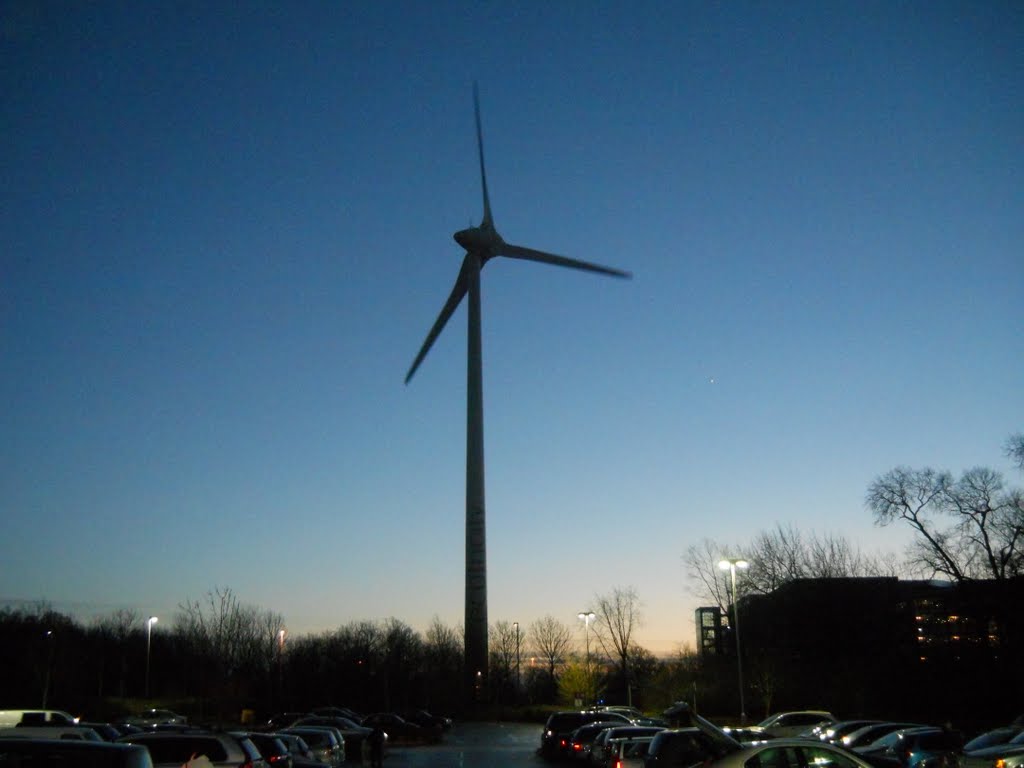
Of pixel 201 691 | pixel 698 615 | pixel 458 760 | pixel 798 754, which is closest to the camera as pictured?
pixel 798 754

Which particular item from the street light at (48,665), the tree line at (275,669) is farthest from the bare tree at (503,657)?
the street light at (48,665)

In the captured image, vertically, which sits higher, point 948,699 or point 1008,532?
point 1008,532

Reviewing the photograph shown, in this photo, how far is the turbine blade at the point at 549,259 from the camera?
197ft

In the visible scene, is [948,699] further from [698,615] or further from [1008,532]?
[698,615]

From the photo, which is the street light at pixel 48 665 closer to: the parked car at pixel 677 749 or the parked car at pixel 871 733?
the parked car at pixel 871 733

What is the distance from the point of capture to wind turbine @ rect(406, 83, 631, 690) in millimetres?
60188

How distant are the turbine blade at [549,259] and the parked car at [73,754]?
53319mm

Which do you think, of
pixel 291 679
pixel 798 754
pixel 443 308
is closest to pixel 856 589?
pixel 443 308

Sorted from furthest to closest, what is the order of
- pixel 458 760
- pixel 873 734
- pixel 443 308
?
pixel 443 308 < pixel 458 760 < pixel 873 734

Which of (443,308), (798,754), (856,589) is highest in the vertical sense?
(443,308)

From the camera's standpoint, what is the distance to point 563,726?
120 ft

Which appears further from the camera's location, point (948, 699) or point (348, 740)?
point (948, 699)

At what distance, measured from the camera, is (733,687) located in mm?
63562

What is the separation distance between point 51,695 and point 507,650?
68018 mm
